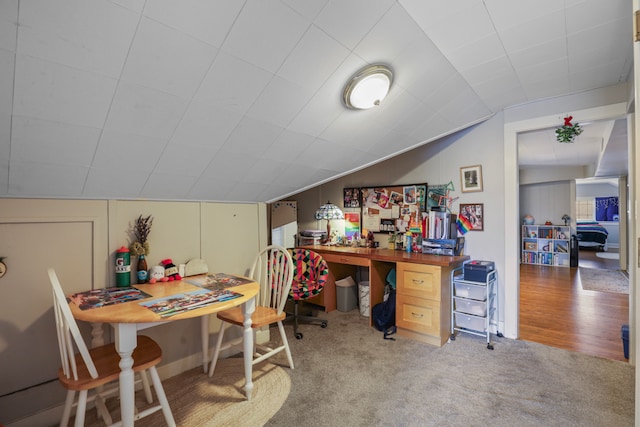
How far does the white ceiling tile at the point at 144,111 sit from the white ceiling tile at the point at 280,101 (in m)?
0.39

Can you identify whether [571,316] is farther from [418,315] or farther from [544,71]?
[544,71]

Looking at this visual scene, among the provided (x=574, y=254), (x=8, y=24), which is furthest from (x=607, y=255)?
(x=8, y=24)

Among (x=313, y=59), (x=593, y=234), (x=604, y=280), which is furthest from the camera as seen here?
(x=593, y=234)

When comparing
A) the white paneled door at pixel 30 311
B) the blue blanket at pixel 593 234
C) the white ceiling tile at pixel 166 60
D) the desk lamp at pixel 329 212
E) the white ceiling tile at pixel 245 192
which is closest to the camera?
the white ceiling tile at pixel 166 60

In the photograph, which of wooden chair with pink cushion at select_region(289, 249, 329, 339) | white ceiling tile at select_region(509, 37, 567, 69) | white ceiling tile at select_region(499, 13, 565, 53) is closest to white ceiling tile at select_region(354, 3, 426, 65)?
white ceiling tile at select_region(499, 13, 565, 53)

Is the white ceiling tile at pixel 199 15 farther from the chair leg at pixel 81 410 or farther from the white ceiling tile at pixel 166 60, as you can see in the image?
the chair leg at pixel 81 410

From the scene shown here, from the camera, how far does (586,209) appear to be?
10.8 meters

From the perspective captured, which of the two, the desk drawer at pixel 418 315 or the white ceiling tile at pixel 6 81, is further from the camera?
the desk drawer at pixel 418 315

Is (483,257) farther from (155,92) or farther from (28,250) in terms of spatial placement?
(28,250)

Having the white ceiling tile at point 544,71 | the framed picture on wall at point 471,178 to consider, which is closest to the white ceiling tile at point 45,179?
the white ceiling tile at point 544,71

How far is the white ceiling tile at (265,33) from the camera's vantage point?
1229 millimetres

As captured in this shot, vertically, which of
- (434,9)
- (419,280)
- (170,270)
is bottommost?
(419,280)

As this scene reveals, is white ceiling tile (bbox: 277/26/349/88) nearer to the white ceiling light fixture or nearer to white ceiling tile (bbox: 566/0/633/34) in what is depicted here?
the white ceiling light fixture

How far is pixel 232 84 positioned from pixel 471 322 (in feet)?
8.93
